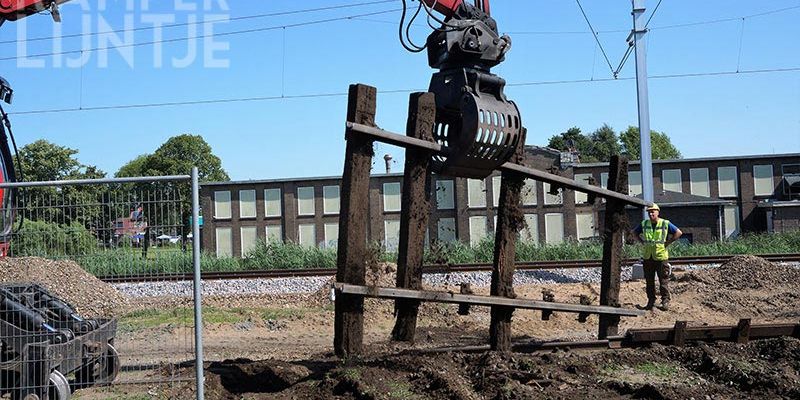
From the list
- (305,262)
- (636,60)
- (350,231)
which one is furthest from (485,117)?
(305,262)

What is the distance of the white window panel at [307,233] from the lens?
4756 cm

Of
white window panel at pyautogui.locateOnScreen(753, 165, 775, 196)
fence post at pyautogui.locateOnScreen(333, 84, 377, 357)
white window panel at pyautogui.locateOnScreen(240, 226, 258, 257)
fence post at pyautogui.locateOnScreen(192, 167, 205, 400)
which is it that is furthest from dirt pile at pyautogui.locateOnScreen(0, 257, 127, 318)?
white window panel at pyautogui.locateOnScreen(753, 165, 775, 196)

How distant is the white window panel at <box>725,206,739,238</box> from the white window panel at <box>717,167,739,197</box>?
994mm

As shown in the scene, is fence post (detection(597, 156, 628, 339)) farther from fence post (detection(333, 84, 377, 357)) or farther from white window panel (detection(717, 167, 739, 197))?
white window panel (detection(717, 167, 739, 197))

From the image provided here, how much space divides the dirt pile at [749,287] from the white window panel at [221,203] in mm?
33283

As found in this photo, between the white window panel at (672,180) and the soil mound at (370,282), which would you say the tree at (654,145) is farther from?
the soil mound at (370,282)

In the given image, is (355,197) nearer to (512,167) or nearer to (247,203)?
(512,167)

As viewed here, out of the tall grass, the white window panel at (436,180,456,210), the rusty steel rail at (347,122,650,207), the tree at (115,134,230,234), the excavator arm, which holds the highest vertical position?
the tree at (115,134,230,234)

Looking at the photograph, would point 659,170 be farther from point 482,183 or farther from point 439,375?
point 439,375

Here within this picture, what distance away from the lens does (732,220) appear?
148ft

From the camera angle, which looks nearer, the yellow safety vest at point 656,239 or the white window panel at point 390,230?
the yellow safety vest at point 656,239

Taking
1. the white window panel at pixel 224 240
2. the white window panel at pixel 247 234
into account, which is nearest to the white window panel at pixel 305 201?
the white window panel at pixel 247 234

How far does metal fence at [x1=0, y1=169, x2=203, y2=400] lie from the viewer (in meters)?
6.91

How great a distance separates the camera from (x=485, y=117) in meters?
8.20
